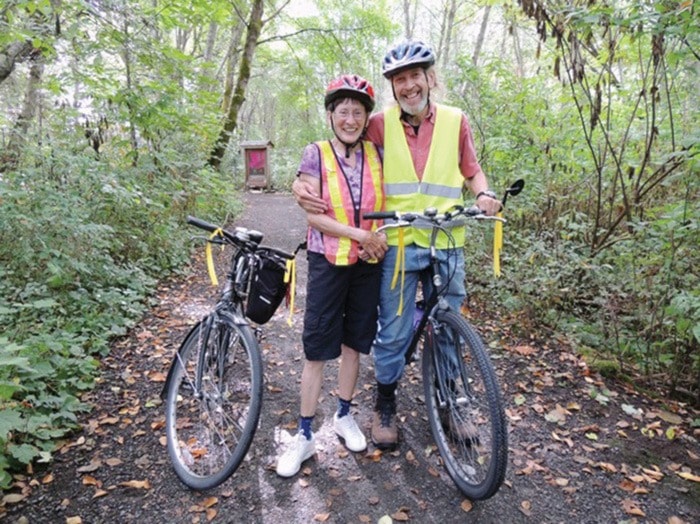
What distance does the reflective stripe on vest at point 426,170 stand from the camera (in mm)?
2516

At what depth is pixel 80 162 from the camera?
16.7 ft

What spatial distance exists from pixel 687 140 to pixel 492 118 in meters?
3.82

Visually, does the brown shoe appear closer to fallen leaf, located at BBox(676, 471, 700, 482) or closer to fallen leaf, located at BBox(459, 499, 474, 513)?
fallen leaf, located at BBox(459, 499, 474, 513)

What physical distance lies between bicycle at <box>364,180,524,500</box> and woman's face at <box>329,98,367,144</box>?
0.49m

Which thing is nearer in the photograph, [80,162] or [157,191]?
[80,162]

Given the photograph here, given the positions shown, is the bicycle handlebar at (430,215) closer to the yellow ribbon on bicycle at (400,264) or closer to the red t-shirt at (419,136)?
the yellow ribbon on bicycle at (400,264)

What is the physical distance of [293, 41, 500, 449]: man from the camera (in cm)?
245

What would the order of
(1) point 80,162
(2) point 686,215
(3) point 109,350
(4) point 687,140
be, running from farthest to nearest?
(1) point 80,162 → (3) point 109,350 → (2) point 686,215 → (4) point 687,140

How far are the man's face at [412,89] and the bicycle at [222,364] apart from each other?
111cm

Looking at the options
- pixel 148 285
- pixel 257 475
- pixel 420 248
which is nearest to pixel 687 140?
pixel 420 248

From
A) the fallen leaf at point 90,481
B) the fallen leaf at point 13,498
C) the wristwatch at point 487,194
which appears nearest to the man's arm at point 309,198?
the wristwatch at point 487,194

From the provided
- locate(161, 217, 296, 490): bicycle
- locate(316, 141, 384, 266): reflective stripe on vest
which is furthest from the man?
locate(161, 217, 296, 490): bicycle

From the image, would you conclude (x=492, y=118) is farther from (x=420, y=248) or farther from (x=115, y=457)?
(x=115, y=457)

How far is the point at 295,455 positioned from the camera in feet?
8.61
